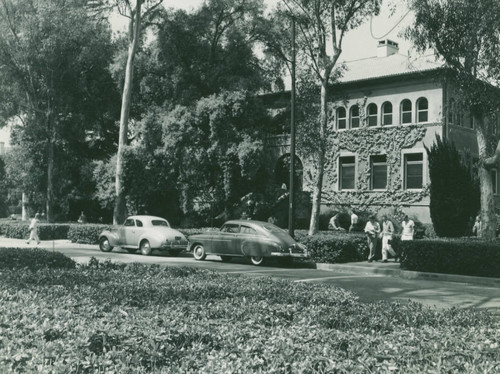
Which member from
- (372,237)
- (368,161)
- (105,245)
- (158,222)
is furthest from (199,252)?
(368,161)

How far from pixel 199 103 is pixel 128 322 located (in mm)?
25112

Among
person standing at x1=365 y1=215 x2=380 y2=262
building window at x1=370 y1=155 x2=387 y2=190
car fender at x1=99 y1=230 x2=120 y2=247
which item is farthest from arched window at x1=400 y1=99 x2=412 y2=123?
car fender at x1=99 y1=230 x2=120 y2=247

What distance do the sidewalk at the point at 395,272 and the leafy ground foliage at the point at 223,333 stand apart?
9.03m

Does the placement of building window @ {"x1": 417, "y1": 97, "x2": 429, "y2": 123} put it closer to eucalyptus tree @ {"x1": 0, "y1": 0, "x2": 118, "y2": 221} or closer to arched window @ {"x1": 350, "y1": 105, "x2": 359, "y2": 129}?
arched window @ {"x1": 350, "y1": 105, "x2": 359, "y2": 129}

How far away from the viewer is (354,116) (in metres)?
37.7

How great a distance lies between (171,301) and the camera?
698cm

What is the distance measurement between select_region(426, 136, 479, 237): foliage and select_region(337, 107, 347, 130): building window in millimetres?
10225

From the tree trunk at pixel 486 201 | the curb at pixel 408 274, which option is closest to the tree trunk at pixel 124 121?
the curb at pixel 408 274

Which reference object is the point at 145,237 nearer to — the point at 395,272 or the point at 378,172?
the point at 395,272

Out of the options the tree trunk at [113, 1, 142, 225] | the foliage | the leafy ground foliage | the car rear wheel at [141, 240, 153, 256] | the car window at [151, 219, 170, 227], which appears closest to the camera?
the leafy ground foliage

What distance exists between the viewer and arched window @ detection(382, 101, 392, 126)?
3590 cm

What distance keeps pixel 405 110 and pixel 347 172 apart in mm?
5406

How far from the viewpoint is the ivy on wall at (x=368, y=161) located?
34.3 m

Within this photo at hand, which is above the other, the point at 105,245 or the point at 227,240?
the point at 227,240
